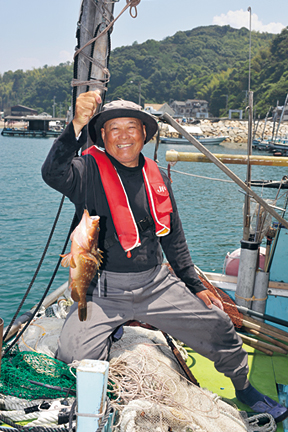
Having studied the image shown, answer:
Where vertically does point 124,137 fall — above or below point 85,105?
below

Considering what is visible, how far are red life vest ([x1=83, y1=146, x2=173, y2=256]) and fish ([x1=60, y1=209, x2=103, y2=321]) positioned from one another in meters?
0.75

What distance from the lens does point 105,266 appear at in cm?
338

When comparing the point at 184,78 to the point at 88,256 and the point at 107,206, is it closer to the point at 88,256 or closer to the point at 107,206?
the point at 107,206

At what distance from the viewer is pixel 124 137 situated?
3342 millimetres

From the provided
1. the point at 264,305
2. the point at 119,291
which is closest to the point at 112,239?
the point at 119,291

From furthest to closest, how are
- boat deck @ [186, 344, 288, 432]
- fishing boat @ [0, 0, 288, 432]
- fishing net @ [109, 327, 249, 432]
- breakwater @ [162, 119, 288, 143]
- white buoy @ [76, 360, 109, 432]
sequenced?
1. breakwater @ [162, 119, 288, 143]
2. boat deck @ [186, 344, 288, 432]
3. fishing net @ [109, 327, 249, 432]
4. fishing boat @ [0, 0, 288, 432]
5. white buoy @ [76, 360, 109, 432]

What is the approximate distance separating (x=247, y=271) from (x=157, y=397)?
8.68ft

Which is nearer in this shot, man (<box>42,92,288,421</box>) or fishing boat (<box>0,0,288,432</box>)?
fishing boat (<box>0,0,288,432</box>)

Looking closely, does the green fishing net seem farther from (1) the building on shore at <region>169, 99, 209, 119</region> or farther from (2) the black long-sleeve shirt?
(1) the building on shore at <region>169, 99, 209, 119</region>

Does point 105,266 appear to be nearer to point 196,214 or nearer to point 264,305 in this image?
point 264,305

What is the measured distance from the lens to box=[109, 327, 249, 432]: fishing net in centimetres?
288

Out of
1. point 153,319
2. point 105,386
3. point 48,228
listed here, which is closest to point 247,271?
point 153,319

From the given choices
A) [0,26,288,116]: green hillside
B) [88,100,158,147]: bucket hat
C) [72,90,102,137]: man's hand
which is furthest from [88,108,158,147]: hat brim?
[0,26,288,116]: green hillside

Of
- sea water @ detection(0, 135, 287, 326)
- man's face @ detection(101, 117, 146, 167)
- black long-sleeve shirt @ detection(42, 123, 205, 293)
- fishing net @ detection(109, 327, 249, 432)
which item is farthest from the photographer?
sea water @ detection(0, 135, 287, 326)
